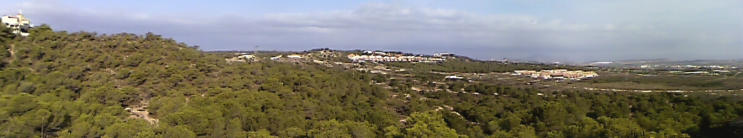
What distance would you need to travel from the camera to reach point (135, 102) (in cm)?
2409

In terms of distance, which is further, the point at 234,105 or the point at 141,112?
the point at 141,112

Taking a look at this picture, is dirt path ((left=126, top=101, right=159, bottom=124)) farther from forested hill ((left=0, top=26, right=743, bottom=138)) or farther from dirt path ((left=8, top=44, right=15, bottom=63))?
dirt path ((left=8, top=44, right=15, bottom=63))

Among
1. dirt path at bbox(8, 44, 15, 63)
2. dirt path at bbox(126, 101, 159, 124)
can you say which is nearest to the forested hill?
dirt path at bbox(126, 101, 159, 124)

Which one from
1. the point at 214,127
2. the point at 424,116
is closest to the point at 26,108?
the point at 214,127

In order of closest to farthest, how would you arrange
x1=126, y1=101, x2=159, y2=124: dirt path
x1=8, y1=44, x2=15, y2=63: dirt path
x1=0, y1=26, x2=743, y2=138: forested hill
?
x1=0, y1=26, x2=743, y2=138: forested hill
x1=126, y1=101, x2=159, y2=124: dirt path
x1=8, y1=44, x2=15, y2=63: dirt path

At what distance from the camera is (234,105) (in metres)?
22.1

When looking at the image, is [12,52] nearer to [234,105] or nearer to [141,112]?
[141,112]

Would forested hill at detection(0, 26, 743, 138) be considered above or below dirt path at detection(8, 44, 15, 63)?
below

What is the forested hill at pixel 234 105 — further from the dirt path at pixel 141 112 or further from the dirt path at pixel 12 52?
the dirt path at pixel 12 52

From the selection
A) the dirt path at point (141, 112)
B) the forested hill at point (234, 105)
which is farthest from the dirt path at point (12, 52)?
the dirt path at point (141, 112)

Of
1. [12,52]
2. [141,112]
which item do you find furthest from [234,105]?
[12,52]

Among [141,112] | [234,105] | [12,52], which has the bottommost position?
[141,112]

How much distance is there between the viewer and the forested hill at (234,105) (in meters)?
17.2

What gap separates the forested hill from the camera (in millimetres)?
17234
